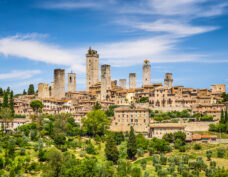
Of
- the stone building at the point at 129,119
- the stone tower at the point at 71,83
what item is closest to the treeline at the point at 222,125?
the stone building at the point at 129,119

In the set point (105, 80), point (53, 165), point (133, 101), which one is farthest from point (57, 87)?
point (53, 165)

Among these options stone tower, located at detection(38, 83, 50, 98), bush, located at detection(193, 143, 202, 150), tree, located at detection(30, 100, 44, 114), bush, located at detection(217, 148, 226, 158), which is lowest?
bush, located at detection(217, 148, 226, 158)

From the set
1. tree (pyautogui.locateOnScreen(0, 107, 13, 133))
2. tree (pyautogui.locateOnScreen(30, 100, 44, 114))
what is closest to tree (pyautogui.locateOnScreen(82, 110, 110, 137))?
tree (pyautogui.locateOnScreen(30, 100, 44, 114))

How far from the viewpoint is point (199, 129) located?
62.1m

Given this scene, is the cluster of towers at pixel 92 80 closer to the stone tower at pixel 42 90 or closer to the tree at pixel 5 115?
the stone tower at pixel 42 90

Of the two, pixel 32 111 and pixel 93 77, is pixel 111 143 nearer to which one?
pixel 32 111

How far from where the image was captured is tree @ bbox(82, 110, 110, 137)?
199 ft

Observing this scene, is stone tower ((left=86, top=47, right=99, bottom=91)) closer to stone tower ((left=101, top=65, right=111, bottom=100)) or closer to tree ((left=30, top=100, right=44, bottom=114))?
stone tower ((left=101, top=65, right=111, bottom=100))

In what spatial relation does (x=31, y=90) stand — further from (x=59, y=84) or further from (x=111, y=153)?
(x=111, y=153)

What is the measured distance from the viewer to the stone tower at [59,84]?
8212 cm

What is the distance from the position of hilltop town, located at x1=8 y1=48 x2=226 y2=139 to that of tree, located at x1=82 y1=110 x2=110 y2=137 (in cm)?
324

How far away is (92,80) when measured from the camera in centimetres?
8981

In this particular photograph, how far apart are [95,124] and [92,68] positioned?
3225cm

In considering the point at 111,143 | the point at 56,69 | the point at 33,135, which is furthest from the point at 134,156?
the point at 56,69
